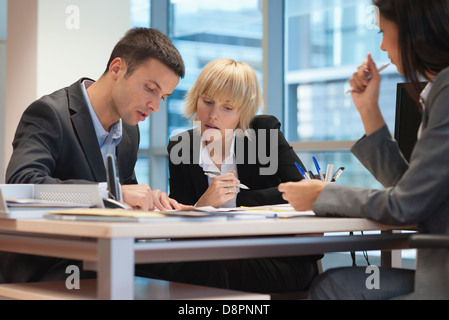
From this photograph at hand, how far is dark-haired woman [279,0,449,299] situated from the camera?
1416 millimetres

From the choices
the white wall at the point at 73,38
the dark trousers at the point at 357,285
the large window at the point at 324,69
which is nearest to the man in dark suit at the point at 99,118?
the dark trousers at the point at 357,285

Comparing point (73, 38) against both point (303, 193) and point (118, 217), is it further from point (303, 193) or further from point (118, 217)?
point (118, 217)

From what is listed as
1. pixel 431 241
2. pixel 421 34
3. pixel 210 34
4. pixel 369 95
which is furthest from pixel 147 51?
pixel 210 34

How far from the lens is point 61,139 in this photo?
214 cm

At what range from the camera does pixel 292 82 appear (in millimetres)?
5266

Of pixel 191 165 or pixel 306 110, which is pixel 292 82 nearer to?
pixel 306 110

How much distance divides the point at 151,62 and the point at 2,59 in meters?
3.24

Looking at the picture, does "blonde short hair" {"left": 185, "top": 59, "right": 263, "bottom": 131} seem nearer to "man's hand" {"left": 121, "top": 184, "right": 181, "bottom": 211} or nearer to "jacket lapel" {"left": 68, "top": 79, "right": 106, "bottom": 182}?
"jacket lapel" {"left": 68, "top": 79, "right": 106, "bottom": 182}

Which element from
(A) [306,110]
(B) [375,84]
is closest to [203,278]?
(B) [375,84]

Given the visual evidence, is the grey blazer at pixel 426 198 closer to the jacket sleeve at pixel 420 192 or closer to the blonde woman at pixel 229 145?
the jacket sleeve at pixel 420 192

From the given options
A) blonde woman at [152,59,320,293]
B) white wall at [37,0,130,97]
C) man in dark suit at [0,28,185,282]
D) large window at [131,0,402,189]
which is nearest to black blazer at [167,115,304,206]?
blonde woman at [152,59,320,293]

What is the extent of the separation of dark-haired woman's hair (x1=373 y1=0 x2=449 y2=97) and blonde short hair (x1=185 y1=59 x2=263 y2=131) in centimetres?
122

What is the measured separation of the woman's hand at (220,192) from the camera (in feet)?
7.30

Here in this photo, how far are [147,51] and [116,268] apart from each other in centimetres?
141
